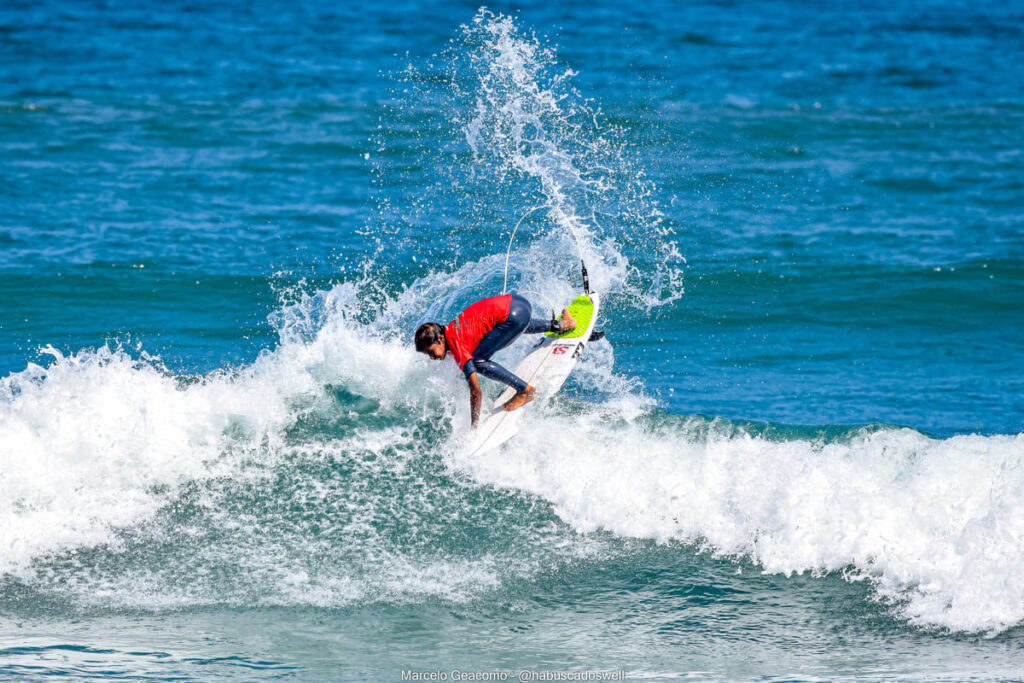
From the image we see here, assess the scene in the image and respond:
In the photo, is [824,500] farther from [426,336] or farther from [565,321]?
[426,336]

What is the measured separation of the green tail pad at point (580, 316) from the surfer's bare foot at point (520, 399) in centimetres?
66

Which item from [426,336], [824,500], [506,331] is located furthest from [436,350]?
[824,500]

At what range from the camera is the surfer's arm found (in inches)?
352

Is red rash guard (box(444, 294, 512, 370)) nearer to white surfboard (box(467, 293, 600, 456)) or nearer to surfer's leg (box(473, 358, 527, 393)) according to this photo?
surfer's leg (box(473, 358, 527, 393))

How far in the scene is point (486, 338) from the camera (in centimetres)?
918

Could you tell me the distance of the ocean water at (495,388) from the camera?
7.72 metres

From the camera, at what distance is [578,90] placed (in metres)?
21.0

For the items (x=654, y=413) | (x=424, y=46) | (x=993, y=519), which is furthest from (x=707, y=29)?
(x=993, y=519)

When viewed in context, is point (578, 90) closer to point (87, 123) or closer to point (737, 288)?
point (737, 288)

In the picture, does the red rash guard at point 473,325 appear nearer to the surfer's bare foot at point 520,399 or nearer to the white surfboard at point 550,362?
the surfer's bare foot at point 520,399

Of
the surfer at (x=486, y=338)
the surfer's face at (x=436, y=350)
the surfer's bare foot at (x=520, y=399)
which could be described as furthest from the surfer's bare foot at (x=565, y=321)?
the surfer's face at (x=436, y=350)

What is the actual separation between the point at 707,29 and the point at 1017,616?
77.2ft

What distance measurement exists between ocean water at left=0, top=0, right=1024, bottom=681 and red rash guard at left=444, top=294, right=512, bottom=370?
1.08m

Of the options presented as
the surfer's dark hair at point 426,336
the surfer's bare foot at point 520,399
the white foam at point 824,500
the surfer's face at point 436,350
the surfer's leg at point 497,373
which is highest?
the surfer's dark hair at point 426,336
